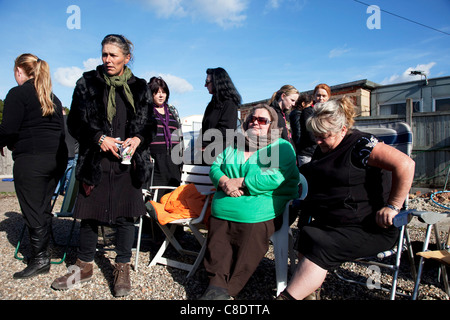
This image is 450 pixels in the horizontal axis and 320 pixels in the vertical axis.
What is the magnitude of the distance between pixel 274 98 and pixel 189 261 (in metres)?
2.31

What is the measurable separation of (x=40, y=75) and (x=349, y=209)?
2.75 meters

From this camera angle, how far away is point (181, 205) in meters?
3.04

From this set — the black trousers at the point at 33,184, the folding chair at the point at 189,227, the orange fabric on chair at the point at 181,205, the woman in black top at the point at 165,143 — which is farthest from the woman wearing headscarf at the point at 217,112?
the black trousers at the point at 33,184

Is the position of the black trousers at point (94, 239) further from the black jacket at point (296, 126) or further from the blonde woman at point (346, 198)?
the black jacket at point (296, 126)

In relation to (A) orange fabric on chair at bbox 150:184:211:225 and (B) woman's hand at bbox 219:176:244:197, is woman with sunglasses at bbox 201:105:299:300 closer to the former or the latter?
(B) woman's hand at bbox 219:176:244:197

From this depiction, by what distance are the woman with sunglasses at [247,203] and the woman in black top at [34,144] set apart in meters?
1.52

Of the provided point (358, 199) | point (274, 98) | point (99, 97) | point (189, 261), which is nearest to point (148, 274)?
point (189, 261)

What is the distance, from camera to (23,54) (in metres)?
2.84

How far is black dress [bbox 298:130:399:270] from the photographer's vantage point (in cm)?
201

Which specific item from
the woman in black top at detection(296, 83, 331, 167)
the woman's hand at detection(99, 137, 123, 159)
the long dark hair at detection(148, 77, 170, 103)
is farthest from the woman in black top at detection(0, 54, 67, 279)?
the woman in black top at detection(296, 83, 331, 167)

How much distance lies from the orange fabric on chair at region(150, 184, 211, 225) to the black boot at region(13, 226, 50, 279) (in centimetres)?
100

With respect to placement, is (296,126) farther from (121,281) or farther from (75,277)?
(75,277)

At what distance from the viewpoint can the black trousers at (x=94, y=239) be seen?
2553 mm

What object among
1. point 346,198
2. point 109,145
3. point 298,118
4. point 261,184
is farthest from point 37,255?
point 298,118
